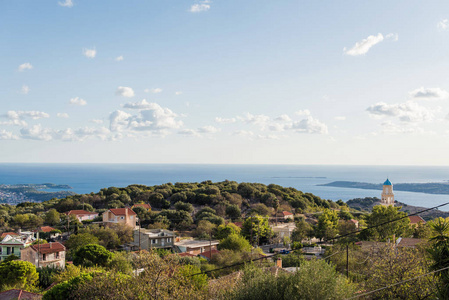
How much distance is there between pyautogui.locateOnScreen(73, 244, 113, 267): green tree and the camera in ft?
82.3

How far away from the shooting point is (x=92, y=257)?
25172mm

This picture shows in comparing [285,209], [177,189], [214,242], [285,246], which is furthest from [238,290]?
[177,189]

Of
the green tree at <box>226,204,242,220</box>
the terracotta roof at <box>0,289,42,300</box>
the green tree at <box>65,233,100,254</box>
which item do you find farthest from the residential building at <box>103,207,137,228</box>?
the terracotta roof at <box>0,289,42,300</box>

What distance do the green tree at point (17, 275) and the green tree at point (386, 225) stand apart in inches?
1073

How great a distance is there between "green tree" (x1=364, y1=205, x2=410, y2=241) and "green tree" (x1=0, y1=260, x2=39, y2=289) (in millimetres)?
27263

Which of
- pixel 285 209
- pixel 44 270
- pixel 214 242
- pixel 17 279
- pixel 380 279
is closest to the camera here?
pixel 380 279

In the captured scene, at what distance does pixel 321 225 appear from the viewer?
125 ft

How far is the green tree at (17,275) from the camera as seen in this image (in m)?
21.1

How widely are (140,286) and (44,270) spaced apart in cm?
1546

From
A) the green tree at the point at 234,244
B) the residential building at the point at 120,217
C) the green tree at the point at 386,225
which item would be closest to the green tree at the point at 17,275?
the green tree at the point at 234,244

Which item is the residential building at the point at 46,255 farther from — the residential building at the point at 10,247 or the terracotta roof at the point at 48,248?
the residential building at the point at 10,247

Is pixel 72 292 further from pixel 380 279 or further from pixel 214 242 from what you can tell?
pixel 214 242

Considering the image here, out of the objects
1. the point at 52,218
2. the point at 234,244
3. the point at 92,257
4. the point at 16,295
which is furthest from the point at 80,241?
the point at 52,218

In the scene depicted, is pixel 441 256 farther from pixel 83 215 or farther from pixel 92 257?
pixel 83 215
